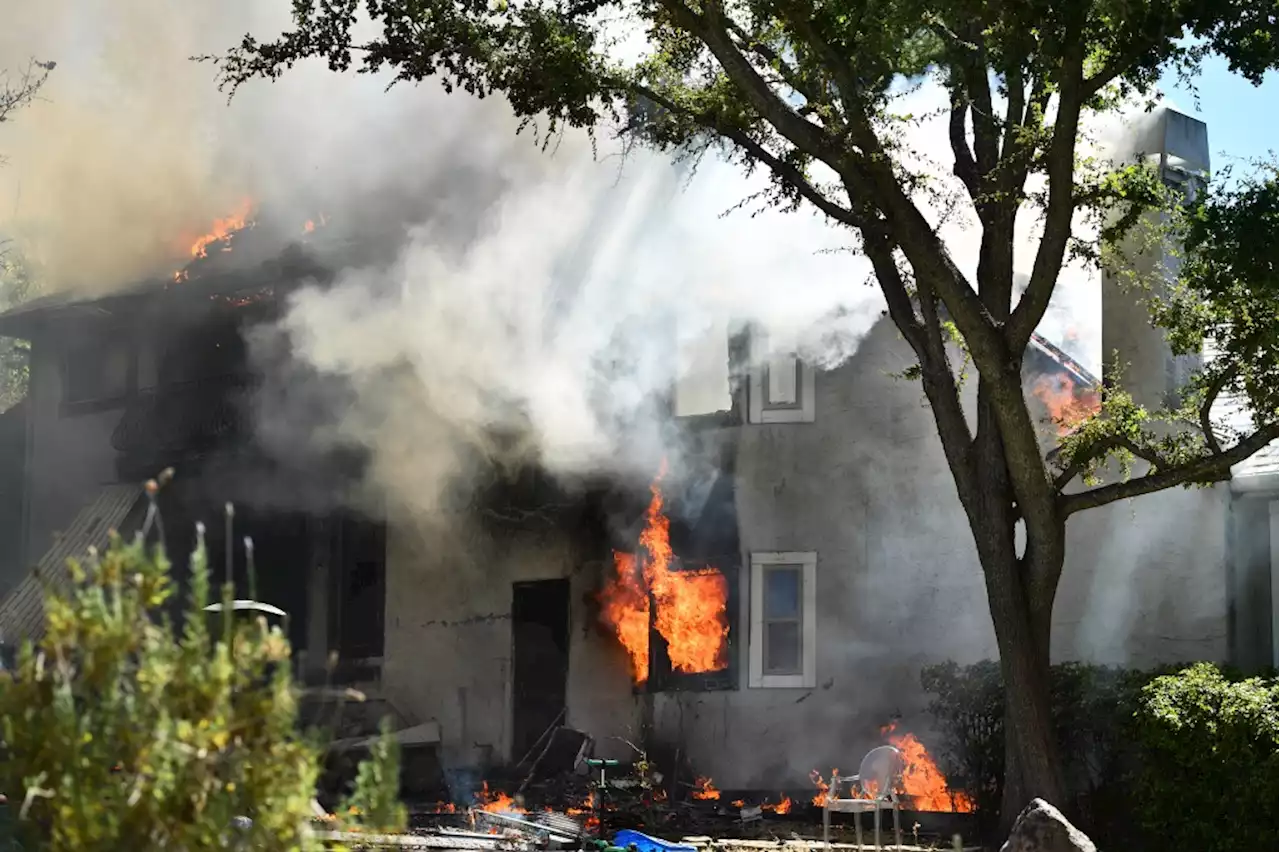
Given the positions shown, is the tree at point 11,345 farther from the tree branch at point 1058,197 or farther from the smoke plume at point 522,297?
the tree branch at point 1058,197

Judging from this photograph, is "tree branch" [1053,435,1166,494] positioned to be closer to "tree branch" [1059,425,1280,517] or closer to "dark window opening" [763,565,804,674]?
"tree branch" [1059,425,1280,517]

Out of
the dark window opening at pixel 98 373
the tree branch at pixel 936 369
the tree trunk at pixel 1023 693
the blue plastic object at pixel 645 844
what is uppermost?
the dark window opening at pixel 98 373

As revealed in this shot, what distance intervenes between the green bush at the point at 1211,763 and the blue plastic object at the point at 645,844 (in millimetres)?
3822

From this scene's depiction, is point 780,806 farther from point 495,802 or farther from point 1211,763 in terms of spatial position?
point 1211,763

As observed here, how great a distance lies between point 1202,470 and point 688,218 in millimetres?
8429

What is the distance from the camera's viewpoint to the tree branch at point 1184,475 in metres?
10.8

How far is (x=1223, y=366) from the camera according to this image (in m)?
11.2

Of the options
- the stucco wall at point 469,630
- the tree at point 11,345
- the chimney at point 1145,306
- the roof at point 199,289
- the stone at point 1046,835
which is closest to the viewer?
the stone at point 1046,835

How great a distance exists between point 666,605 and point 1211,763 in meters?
7.29

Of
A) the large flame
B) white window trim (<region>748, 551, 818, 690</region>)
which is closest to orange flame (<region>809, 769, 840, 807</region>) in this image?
white window trim (<region>748, 551, 818, 690</region>)

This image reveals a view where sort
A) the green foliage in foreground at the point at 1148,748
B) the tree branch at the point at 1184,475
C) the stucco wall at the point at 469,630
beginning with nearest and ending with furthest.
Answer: the green foliage in foreground at the point at 1148,748 → the tree branch at the point at 1184,475 → the stucco wall at the point at 469,630

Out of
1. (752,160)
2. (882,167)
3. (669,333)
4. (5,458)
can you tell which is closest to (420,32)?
(752,160)

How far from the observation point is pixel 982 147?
40.4ft

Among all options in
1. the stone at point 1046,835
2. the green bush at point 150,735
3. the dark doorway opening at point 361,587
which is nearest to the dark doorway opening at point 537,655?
the dark doorway opening at point 361,587
